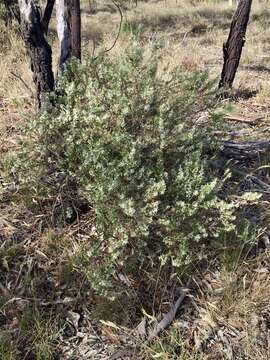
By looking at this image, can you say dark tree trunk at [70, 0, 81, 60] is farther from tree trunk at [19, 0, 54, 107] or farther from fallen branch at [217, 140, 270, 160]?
fallen branch at [217, 140, 270, 160]

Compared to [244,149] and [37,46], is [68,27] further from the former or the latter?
[244,149]

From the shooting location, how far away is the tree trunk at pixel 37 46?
10.5 feet

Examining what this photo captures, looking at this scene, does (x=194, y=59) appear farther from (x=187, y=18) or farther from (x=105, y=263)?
(x=187, y=18)

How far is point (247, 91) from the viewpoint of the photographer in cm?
615

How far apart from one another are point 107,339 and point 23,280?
0.62 m

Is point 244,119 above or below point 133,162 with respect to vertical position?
below

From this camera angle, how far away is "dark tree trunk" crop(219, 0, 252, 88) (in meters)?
5.91

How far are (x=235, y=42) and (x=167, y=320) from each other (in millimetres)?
4619

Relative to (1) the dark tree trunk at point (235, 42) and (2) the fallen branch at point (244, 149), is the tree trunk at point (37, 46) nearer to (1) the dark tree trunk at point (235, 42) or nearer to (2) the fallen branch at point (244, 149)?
(2) the fallen branch at point (244, 149)

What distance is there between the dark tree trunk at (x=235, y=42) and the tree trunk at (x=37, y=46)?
3159mm

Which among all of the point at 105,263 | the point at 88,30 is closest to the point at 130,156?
the point at 105,263

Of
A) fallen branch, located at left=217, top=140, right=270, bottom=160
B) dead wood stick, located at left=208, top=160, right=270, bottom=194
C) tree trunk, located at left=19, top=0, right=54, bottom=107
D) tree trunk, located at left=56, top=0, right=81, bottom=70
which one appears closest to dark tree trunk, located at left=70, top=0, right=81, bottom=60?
tree trunk, located at left=56, top=0, right=81, bottom=70

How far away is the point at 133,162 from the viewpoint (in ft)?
8.32

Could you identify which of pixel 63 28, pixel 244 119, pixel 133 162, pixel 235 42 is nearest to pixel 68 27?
pixel 63 28
